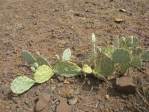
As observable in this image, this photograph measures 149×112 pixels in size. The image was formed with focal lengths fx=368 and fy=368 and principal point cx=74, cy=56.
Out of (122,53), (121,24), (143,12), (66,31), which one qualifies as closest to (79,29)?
(66,31)

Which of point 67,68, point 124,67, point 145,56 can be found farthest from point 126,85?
point 67,68

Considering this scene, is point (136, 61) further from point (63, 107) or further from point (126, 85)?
point (63, 107)

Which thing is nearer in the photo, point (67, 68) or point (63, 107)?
point (63, 107)

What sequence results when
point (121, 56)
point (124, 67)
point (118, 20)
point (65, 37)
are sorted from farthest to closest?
1. point (118, 20)
2. point (65, 37)
3. point (124, 67)
4. point (121, 56)

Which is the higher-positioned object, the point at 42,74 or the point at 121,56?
the point at 121,56

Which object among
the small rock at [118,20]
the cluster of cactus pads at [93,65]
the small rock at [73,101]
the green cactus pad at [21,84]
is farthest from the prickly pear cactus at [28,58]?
the small rock at [118,20]

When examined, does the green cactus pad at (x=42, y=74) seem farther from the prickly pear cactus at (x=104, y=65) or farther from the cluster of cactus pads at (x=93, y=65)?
the prickly pear cactus at (x=104, y=65)
